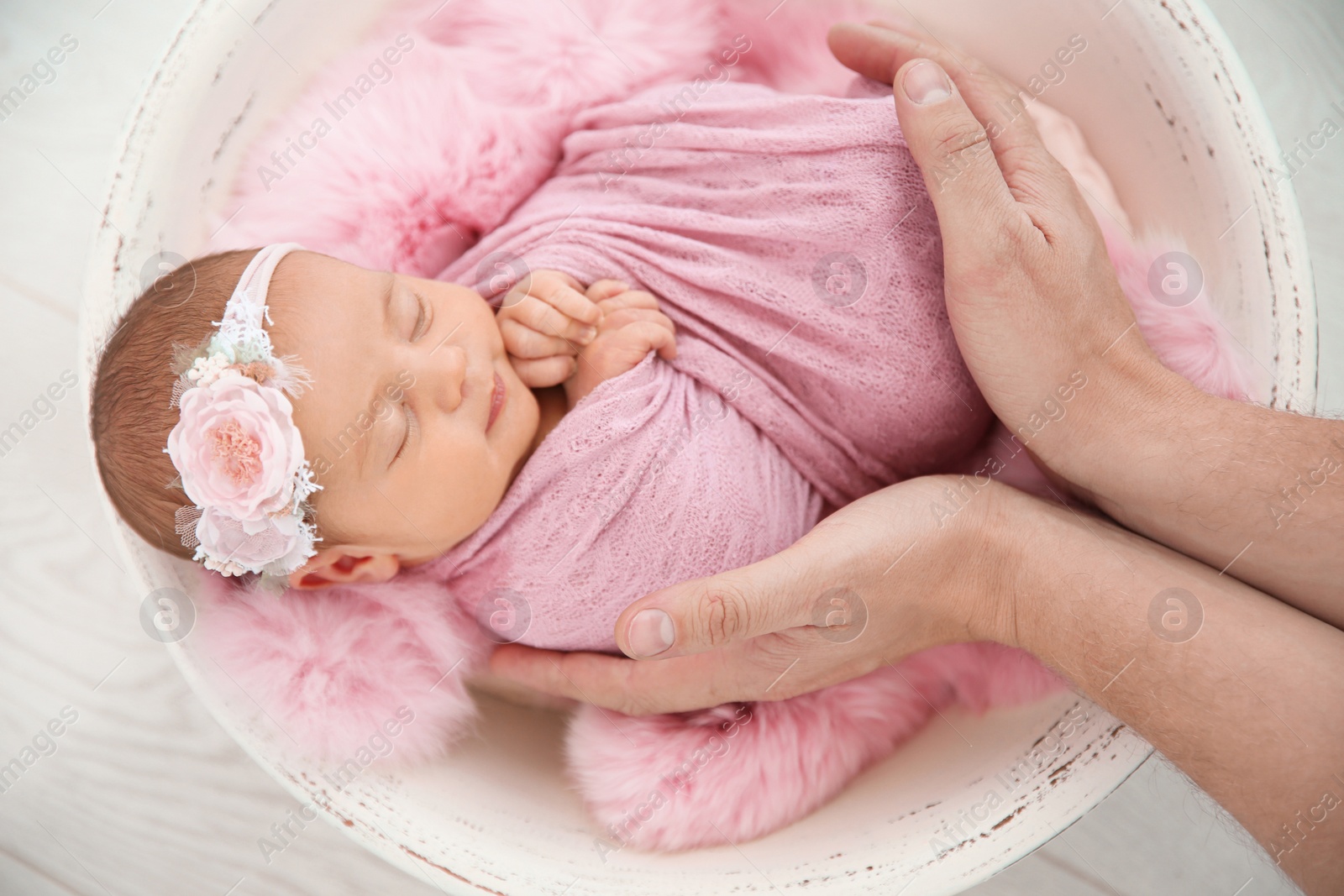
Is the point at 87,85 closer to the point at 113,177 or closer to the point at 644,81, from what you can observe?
the point at 113,177

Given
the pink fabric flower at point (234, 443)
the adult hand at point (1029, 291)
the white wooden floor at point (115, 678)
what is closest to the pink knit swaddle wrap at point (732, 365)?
the adult hand at point (1029, 291)

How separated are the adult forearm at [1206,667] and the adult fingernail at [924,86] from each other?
0.57 m

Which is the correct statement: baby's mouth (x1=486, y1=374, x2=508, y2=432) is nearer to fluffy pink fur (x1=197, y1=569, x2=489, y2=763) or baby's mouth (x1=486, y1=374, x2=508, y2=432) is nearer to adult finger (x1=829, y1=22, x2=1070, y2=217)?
fluffy pink fur (x1=197, y1=569, x2=489, y2=763)

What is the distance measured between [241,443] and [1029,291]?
3.20ft

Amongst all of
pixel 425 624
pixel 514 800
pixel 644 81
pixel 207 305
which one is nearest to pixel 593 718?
pixel 514 800

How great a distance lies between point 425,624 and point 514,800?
28cm

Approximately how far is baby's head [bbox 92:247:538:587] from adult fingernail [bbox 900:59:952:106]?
67 cm

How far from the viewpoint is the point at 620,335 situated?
3.99 feet

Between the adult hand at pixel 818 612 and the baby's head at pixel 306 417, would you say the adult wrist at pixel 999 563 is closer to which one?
the adult hand at pixel 818 612

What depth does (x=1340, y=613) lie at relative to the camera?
887 mm

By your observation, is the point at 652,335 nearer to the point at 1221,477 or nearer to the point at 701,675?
the point at 701,675

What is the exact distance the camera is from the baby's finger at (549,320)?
120 centimetres

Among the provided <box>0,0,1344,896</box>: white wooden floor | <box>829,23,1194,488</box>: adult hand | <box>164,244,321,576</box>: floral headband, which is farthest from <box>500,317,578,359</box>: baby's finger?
<box>0,0,1344,896</box>: white wooden floor

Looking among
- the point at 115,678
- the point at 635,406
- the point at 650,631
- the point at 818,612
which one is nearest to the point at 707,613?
the point at 650,631
